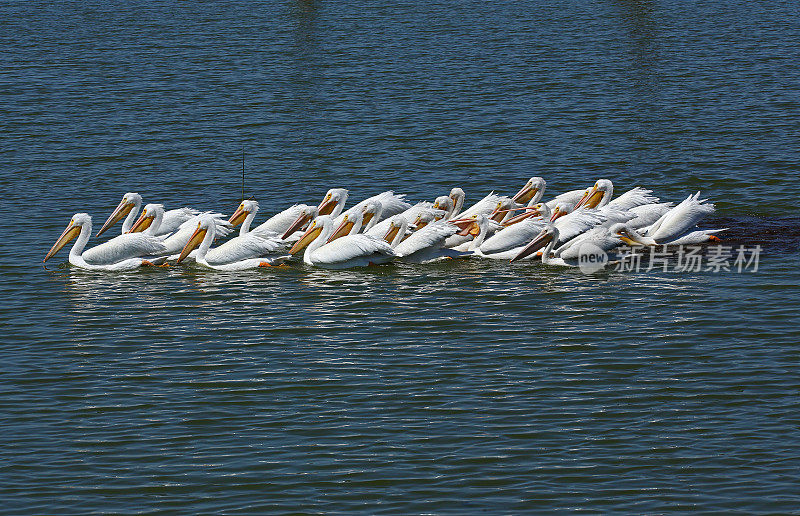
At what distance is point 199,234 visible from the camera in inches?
559

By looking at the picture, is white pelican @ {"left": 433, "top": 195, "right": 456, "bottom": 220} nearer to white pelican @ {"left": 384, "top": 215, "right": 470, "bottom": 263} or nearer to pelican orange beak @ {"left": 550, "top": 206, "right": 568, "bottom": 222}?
white pelican @ {"left": 384, "top": 215, "right": 470, "bottom": 263}

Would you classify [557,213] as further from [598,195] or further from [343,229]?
[343,229]

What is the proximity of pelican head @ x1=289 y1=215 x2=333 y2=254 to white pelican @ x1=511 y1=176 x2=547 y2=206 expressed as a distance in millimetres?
2718

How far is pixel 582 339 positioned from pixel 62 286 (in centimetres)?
575

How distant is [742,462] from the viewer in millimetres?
8359

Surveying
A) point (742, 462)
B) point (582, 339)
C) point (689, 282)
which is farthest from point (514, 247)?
point (742, 462)

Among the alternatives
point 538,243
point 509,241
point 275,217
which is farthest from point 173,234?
point 538,243

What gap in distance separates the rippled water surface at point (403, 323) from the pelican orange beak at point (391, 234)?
0.55 metres

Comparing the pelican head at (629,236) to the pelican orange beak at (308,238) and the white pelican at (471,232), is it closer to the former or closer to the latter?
the white pelican at (471,232)

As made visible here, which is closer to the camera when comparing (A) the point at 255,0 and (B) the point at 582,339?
(B) the point at 582,339

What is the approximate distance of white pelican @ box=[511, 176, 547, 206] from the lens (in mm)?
15641

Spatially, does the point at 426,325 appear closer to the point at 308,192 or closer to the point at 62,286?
the point at 62,286

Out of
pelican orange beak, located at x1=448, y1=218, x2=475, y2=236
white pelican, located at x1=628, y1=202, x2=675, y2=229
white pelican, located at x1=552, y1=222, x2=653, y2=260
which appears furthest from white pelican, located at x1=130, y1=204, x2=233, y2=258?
white pelican, located at x1=628, y1=202, x2=675, y2=229

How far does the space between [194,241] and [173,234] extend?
88cm
